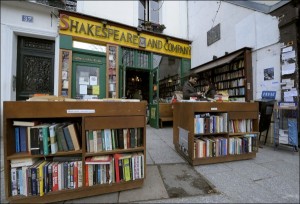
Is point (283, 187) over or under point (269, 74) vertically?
under

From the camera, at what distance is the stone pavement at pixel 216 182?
6.33ft

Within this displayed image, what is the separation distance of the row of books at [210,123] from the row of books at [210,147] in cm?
16

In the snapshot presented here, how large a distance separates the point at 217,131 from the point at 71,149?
2361 millimetres

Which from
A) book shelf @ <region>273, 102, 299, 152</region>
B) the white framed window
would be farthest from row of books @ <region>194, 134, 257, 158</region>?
the white framed window

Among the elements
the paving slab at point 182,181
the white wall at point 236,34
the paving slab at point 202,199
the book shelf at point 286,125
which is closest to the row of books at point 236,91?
the white wall at point 236,34

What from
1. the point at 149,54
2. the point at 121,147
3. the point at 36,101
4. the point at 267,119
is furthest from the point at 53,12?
the point at 267,119

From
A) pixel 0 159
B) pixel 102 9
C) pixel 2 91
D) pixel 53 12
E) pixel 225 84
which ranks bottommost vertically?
pixel 0 159

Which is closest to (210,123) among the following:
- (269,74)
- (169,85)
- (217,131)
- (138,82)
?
(217,131)

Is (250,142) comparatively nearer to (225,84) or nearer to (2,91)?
(225,84)

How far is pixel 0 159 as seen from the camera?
299 centimetres

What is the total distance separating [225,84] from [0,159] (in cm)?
686

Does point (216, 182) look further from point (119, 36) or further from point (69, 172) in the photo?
point (119, 36)

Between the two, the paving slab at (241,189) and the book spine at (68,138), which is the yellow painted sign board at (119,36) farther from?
the paving slab at (241,189)

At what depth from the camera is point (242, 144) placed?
310cm
